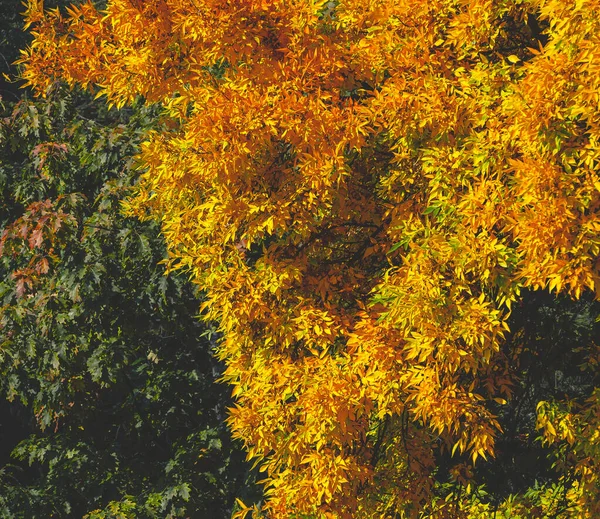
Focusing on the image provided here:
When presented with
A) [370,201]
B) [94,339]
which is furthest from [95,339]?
[370,201]

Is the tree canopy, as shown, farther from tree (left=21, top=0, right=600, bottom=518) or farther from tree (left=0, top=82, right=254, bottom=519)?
tree (left=21, top=0, right=600, bottom=518)

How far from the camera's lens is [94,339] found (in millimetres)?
8359

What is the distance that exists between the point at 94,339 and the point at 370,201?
3388mm

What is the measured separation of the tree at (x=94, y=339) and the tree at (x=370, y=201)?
5.51 ft

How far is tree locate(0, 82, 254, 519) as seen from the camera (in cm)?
782

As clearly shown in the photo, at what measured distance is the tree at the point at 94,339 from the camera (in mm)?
7820

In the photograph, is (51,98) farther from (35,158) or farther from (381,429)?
(381,429)

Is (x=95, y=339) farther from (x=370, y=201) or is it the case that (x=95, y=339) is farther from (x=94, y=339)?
(x=370, y=201)

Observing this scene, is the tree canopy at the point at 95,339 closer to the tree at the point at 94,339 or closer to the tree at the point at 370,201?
the tree at the point at 94,339

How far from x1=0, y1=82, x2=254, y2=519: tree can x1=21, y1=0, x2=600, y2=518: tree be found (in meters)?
1.68

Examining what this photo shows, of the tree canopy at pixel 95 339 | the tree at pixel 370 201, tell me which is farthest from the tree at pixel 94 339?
the tree at pixel 370 201

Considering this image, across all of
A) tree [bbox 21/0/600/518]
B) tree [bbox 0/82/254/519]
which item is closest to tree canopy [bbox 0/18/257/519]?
tree [bbox 0/82/254/519]

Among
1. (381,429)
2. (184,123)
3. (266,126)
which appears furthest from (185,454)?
(266,126)

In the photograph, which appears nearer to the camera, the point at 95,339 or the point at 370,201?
the point at 370,201
